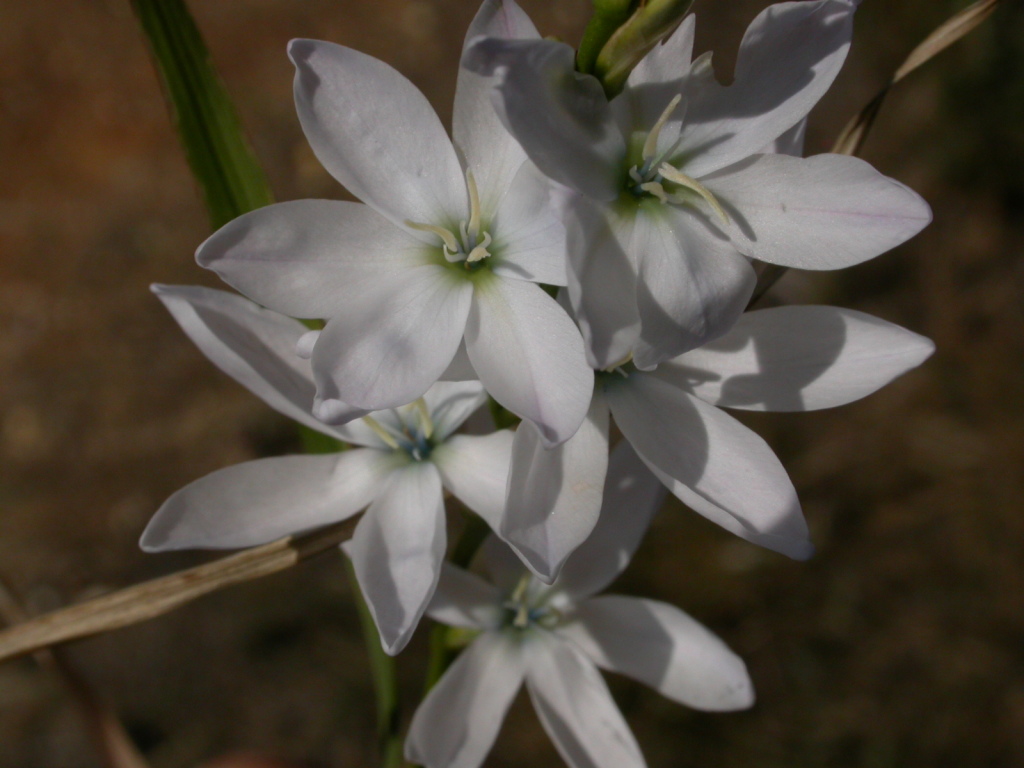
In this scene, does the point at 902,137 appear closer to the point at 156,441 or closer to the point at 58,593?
the point at 156,441

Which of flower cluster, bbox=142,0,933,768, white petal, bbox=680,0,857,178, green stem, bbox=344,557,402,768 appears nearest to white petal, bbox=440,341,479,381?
flower cluster, bbox=142,0,933,768

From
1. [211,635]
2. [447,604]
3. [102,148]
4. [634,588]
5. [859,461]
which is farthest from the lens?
[102,148]

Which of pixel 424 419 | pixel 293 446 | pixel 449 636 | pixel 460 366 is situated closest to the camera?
pixel 460 366

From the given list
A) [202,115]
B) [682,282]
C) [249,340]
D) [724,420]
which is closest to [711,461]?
[724,420]

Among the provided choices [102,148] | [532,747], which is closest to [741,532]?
[532,747]

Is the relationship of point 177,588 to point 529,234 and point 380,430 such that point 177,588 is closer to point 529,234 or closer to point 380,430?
point 380,430

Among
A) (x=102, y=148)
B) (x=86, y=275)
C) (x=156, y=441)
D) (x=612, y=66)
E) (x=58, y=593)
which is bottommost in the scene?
(x=58, y=593)

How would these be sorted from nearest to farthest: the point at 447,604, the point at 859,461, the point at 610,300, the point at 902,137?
the point at 610,300, the point at 447,604, the point at 859,461, the point at 902,137
